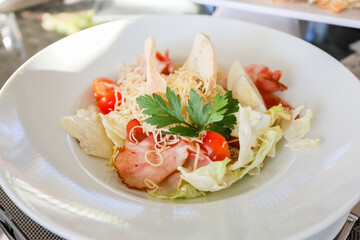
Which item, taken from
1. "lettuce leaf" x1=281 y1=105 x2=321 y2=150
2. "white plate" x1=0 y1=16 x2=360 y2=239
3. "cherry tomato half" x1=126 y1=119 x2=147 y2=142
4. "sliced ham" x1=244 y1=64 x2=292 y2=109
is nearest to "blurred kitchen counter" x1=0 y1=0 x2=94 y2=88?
"white plate" x1=0 y1=16 x2=360 y2=239

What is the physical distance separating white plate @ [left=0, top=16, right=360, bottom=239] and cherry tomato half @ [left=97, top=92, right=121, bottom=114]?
12cm

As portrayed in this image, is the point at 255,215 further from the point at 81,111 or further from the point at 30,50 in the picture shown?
the point at 30,50

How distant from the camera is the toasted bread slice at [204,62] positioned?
1.62m

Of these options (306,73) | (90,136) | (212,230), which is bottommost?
(90,136)

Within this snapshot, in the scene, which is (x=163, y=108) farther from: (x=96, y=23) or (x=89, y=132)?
(x=96, y=23)

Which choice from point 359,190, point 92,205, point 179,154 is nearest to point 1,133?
point 92,205

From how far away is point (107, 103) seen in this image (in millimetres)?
1687

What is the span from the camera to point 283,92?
5.74 ft

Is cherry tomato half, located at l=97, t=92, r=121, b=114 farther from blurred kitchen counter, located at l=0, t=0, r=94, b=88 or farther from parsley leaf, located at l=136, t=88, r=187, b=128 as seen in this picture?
blurred kitchen counter, located at l=0, t=0, r=94, b=88

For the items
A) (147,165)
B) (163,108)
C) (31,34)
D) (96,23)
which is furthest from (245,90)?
(31,34)

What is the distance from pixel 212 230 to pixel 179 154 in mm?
403

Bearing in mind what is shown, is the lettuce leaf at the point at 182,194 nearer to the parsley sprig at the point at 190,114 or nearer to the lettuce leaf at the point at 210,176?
the lettuce leaf at the point at 210,176

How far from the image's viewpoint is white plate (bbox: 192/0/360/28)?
1886 millimetres

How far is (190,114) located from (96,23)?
154 cm
